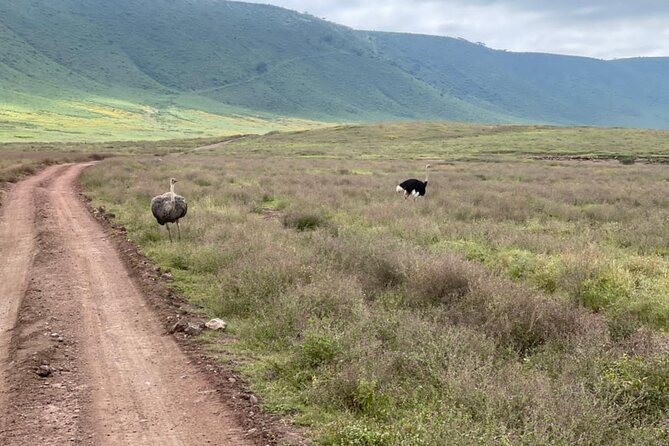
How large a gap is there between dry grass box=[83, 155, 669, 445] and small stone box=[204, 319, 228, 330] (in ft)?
0.51

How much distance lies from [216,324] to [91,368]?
1.87 m

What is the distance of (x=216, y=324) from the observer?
7.90 meters

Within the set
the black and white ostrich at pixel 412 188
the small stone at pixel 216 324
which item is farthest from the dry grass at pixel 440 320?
the black and white ostrich at pixel 412 188

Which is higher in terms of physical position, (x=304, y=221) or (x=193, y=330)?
(x=304, y=221)

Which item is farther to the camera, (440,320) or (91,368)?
(440,320)

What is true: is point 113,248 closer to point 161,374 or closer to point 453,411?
point 161,374

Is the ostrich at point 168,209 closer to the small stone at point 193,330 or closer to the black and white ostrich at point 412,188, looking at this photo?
the small stone at point 193,330

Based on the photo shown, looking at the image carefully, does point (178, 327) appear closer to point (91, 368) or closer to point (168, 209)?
point (91, 368)

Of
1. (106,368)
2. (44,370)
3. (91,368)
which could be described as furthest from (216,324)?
(44,370)

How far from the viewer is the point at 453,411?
16.6ft

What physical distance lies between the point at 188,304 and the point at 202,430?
405cm

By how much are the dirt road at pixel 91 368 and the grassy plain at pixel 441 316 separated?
740 mm

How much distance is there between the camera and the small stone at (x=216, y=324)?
25.8 feet

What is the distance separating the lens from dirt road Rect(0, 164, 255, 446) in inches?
204
